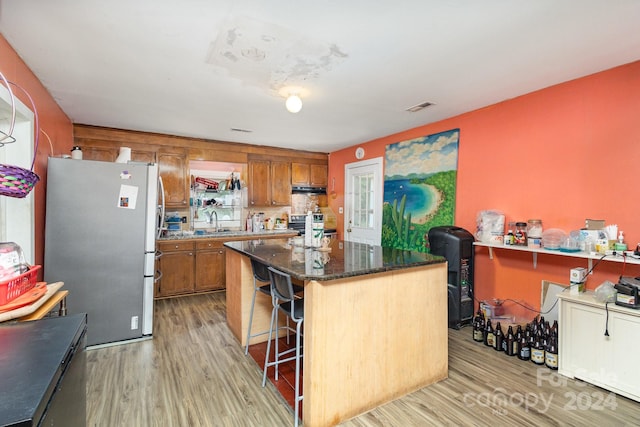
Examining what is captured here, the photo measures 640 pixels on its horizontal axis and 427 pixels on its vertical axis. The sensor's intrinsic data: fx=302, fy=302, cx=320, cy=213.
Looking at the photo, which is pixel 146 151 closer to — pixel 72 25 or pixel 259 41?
pixel 72 25

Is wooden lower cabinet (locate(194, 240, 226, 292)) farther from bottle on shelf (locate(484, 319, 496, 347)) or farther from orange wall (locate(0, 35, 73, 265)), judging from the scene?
bottle on shelf (locate(484, 319, 496, 347))

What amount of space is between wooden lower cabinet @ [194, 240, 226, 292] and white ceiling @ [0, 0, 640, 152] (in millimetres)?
2056

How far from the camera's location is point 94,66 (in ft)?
7.84

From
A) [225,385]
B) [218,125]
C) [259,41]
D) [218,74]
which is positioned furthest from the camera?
[218,125]

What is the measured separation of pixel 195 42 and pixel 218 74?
0.49 metres

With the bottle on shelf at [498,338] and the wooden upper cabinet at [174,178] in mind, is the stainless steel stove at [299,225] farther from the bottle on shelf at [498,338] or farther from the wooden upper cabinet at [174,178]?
the bottle on shelf at [498,338]

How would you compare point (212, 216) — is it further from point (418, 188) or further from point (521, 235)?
point (521, 235)

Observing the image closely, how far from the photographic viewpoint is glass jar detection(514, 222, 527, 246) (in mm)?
2924

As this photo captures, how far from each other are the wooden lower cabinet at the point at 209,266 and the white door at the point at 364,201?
2243 mm

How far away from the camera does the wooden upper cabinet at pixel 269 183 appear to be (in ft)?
17.5

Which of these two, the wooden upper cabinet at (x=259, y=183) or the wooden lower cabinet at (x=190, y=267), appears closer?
the wooden lower cabinet at (x=190, y=267)

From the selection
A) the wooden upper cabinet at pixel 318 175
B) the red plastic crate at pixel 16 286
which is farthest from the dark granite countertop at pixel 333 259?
the wooden upper cabinet at pixel 318 175

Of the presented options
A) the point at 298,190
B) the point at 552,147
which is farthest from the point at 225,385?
the point at 298,190

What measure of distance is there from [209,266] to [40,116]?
2692 mm
